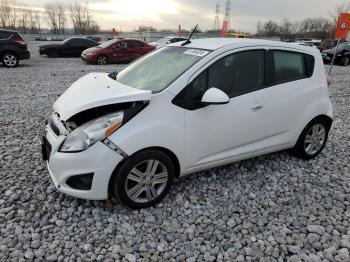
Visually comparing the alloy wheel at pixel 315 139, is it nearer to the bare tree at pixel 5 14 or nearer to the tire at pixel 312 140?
the tire at pixel 312 140

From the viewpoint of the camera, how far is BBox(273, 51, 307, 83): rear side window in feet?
12.7

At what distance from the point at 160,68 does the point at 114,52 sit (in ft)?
43.8

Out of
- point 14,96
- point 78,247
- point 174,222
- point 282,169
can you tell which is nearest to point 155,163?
point 174,222

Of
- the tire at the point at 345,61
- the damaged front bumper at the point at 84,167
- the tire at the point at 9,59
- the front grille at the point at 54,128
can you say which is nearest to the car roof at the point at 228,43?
the damaged front bumper at the point at 84,167

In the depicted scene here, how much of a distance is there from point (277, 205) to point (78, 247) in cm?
209

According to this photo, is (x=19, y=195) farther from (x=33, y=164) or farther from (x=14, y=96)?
(x=14, y=96)

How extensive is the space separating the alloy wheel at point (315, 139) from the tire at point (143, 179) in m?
2.22

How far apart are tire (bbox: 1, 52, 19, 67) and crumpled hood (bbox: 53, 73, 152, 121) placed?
12.0 m

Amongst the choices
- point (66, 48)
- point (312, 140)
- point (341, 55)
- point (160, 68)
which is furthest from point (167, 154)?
point (341, 55)

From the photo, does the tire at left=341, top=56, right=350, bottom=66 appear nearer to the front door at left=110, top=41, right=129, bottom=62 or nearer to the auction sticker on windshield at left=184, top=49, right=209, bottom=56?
the front door at left=110, top=41, right=129, bottom=62

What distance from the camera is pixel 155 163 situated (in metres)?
3.10

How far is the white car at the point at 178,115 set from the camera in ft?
9.52

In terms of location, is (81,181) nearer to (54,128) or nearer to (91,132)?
(91,132)

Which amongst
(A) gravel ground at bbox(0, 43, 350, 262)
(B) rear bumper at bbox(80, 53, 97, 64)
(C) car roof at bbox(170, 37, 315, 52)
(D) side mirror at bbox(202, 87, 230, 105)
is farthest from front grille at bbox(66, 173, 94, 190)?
(B) rear bumper at bbox(80, 53, 97, 64)
